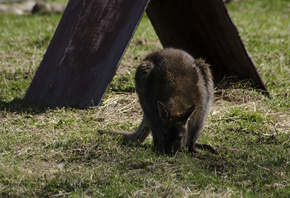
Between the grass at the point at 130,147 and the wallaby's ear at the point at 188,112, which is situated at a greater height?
the wallaby's ear at the point at 188,112

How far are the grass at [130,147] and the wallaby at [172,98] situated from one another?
19 cm

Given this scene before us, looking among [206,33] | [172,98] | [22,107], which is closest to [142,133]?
[172,98]

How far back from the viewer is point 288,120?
5.39 m

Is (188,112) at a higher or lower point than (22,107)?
higher

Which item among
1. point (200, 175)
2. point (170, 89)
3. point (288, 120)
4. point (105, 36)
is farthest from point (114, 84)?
point (200, 175)

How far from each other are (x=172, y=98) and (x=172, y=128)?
1.32ft

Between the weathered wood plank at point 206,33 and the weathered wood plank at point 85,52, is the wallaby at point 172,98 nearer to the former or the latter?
the weathered wood plank at point 85,52

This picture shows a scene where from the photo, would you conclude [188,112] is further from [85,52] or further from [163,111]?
[85,52]

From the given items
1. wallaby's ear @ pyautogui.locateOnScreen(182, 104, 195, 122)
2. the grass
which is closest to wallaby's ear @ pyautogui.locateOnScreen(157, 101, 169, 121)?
wallaby's ear @ pyautogui.locateOnScreen(182, 104, 195, 122)

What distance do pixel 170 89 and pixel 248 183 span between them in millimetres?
1341

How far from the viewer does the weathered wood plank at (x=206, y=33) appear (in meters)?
5.84

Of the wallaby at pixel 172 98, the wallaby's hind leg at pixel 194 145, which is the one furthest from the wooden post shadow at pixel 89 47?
the wallaby's hind leg at pixel 194 145

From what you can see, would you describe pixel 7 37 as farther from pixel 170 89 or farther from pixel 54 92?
pixel 170 89

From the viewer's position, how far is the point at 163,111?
14.3 feet
